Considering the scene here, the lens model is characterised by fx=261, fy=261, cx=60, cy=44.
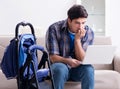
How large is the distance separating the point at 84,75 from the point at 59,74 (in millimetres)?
203

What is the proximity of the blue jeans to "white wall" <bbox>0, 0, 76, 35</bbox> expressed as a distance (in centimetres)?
128

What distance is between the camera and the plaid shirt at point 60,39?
218 cm

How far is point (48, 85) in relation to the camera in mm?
2014

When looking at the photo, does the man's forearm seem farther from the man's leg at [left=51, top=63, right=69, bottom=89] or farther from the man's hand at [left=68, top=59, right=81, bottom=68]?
the man's leg at [left=51, top=63, right=69, bottom=89]

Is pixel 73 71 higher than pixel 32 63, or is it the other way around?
pixel 32 63

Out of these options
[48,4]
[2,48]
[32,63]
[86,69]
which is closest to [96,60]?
[86,69]

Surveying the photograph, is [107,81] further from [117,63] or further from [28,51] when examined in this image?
[28,51]

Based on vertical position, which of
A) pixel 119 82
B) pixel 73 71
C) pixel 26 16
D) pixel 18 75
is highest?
Result: pixel 26 16

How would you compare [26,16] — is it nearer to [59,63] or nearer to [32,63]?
[59,63]

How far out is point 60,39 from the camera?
7.30ft

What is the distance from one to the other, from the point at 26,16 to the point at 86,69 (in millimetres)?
1531

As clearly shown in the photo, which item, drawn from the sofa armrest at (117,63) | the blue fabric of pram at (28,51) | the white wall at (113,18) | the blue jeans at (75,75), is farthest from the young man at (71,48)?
the white wall at (113,18)

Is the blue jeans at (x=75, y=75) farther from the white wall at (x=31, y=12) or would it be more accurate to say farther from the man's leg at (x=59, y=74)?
the white wall at (x=31, y=12)

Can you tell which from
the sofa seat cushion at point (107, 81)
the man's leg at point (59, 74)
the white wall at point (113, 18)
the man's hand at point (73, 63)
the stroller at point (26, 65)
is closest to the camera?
the stroller at point (26, 65)
